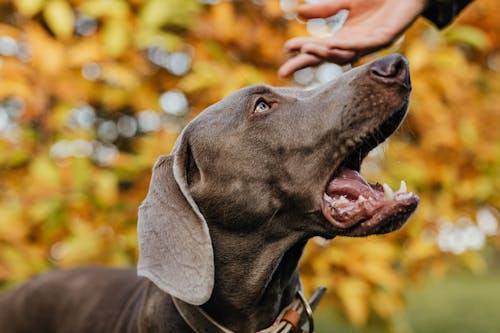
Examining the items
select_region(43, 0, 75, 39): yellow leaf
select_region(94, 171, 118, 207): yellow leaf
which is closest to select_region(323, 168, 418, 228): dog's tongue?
select_region(94, 171, 118, 207): yellow leaf

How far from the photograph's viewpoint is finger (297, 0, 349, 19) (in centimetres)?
295

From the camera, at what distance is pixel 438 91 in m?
4.31

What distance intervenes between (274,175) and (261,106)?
0.93 ft

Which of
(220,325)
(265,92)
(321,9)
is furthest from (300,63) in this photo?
(220,325)

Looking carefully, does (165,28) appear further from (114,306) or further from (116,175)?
(114,306)

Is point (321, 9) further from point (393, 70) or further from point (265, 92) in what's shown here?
point (393, 70)

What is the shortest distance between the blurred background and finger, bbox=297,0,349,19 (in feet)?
3.33

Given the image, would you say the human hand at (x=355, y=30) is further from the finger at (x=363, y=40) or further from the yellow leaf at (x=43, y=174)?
the yellow leaf at (x=43, y=174)

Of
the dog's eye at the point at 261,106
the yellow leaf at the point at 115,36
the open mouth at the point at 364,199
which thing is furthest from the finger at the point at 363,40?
the yellow leaf at the point at 115,36

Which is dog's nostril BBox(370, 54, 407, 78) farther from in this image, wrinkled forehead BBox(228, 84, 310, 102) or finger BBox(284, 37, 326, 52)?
finger BBox(284, 37, 326, 52)

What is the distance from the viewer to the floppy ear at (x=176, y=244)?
2436 mm

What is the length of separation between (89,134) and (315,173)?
2.21 metres

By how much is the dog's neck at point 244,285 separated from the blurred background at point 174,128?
1.27 meters

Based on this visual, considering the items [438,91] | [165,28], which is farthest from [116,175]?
[438,91]
